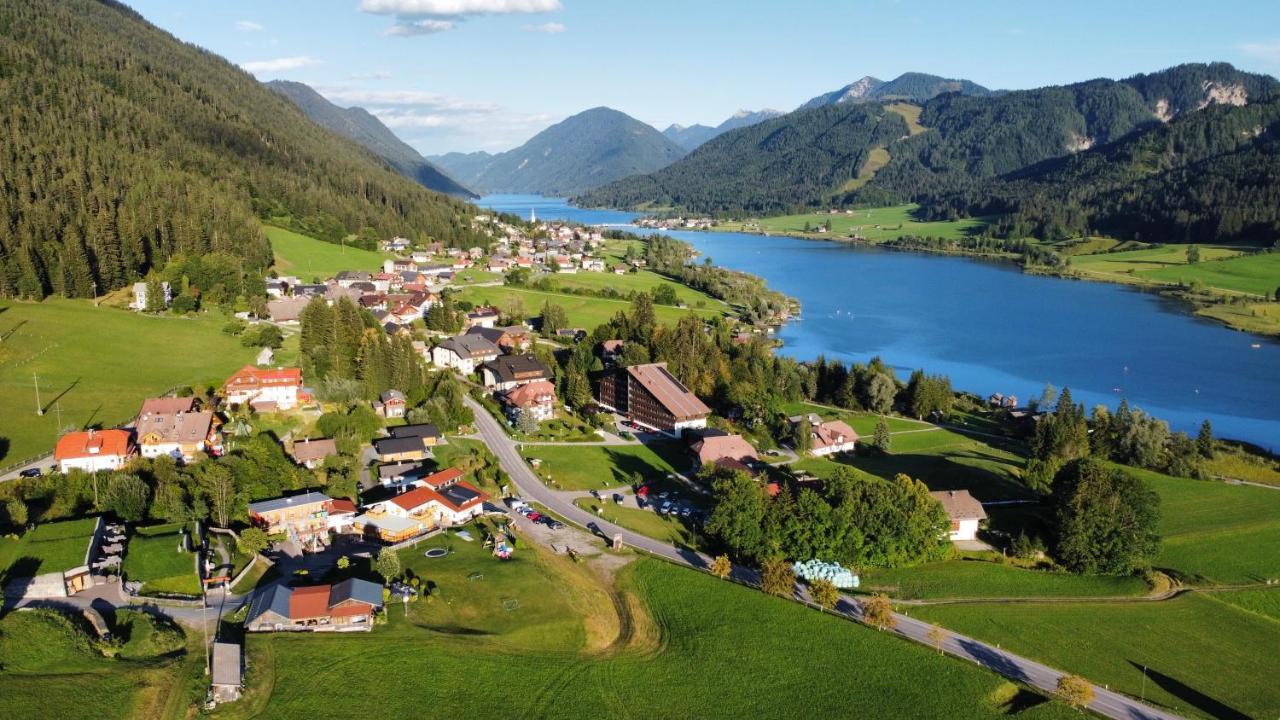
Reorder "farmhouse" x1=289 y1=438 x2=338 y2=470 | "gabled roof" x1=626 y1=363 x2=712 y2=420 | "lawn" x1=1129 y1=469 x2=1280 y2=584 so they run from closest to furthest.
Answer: "lawn" x1=1129 y1=469 x2=1280 y2=584
"farmhouse" x1=289 y1=438 x2=338 y2=470
"gabled roof" x1=626 y1=363 x2=712 y2=420

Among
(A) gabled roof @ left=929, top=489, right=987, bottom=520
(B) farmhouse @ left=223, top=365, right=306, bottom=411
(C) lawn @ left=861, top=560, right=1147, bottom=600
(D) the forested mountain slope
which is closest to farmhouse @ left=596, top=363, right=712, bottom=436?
(A) gabled roof @ left=929, top=489, right=987, bottom=520

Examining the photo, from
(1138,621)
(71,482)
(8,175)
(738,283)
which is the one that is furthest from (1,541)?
(738,283)

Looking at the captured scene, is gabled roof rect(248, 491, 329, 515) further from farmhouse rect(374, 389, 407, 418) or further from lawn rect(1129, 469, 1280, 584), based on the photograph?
lawn rect(1129, 469, 1280, 584)

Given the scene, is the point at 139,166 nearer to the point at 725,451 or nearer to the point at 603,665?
the point at 725,451

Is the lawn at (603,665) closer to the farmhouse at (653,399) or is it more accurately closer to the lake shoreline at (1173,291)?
Answer: the farmhouse at (653,399)

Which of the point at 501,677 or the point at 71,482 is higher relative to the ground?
the point at 71,482

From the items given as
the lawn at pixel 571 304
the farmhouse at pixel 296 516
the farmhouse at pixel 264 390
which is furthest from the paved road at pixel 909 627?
the lawn at pixel 571 304

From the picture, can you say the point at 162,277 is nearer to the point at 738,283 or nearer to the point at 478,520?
the point at 478,520

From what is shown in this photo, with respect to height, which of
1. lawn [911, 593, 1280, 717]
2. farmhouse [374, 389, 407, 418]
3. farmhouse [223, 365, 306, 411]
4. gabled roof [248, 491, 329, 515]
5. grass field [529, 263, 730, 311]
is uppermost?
grass field [529, 263, 730, 311]
